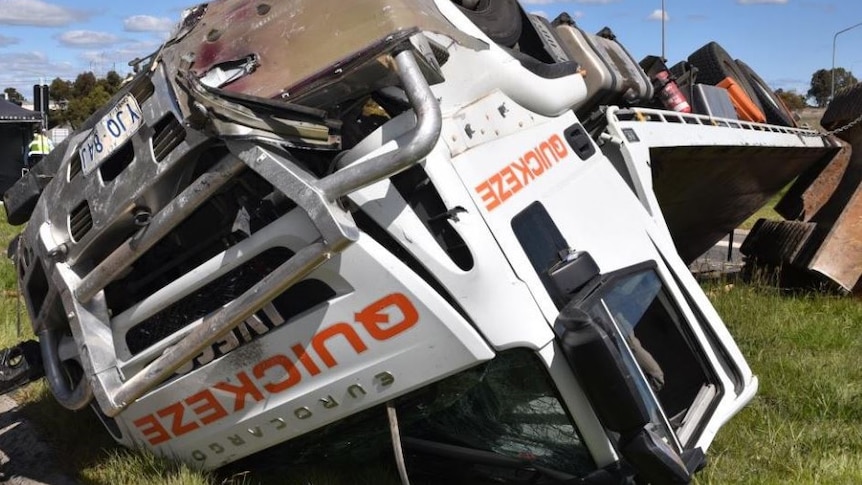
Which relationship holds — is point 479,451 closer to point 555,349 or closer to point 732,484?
point 555,349

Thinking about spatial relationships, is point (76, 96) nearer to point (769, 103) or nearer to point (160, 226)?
point (769, 103)

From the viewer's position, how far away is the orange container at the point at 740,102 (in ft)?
21.1

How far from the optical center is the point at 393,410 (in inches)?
128

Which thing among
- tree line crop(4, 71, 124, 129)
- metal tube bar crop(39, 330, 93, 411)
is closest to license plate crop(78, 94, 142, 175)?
metal tube bar crop(39, 330, 93, 411)

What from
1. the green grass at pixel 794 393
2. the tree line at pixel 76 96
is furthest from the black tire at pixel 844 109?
the tree line at pixel 76 96

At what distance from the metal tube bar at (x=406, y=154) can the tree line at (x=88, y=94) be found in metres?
→ 19.3

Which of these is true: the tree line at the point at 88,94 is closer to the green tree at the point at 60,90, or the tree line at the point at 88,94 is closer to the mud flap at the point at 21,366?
the green tree at the point at 60,90

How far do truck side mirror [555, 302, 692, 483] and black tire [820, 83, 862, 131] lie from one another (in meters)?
4.88

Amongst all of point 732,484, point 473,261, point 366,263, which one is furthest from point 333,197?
point 732,484

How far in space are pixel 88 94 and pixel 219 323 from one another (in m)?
26.7

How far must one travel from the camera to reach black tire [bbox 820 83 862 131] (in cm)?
730

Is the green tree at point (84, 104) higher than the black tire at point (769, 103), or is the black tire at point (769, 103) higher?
the black tire at point (769, 103)

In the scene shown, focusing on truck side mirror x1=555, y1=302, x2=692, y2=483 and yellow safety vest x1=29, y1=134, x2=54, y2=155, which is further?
yellow safety vest x1=29, y1=134, x2=54, y2=155

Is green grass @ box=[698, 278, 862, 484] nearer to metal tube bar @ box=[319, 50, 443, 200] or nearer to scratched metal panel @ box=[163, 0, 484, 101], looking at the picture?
metal tube bar @ box=[319, 50, 443, 200]
